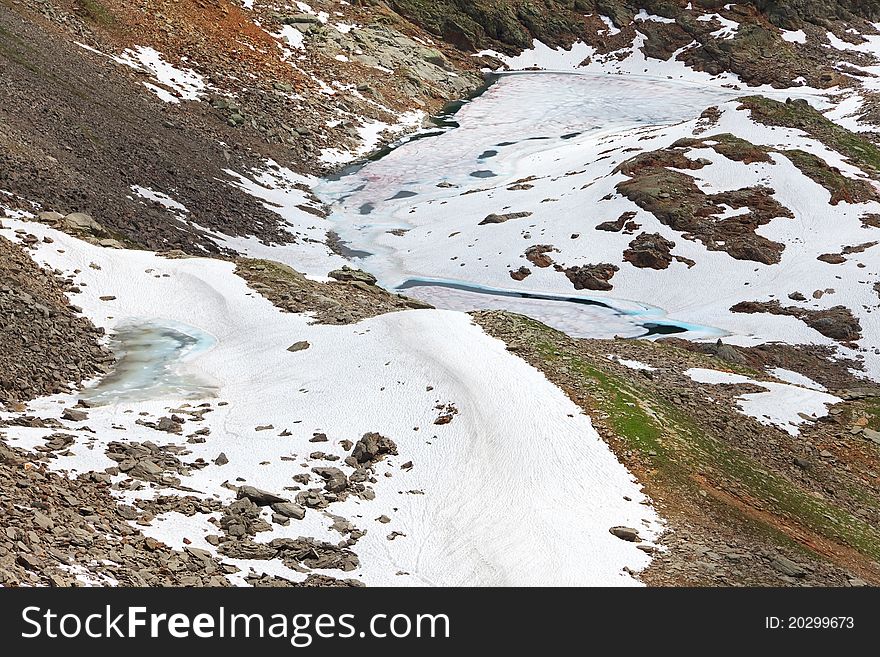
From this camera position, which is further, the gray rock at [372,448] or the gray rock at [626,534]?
the gray rock at [372,448]

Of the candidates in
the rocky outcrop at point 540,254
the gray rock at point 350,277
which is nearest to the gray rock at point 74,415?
the gray rock at point 350,277

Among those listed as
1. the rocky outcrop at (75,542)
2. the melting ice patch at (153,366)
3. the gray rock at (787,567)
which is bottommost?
the melting ice patch at (153,366)

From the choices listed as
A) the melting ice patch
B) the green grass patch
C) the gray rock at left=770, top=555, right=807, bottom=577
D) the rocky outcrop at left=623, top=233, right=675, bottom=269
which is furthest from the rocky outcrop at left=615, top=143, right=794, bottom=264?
the gray rock at left=770, top=555, right=807, bottom=577

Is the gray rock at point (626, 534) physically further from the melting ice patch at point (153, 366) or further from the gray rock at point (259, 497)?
the melting ice patch at point (153, 366)

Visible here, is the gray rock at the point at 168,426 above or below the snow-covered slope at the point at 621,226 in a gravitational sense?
above

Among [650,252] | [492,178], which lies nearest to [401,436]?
[650,252]

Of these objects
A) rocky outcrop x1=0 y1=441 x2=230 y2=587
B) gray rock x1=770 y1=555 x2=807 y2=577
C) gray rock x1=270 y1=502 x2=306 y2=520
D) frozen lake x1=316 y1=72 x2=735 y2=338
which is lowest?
frozen lake x1=316 y1=72 x2=735 y2=338

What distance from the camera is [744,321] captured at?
35812mm

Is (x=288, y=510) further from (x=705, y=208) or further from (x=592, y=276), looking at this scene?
(x=705, y=208)

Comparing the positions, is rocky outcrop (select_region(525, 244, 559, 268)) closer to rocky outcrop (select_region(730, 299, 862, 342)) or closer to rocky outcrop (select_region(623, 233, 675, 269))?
rocky outcrop (select_region(623, 233, 675, 269))

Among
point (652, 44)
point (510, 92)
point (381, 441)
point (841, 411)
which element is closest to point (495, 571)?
point (381, 441)

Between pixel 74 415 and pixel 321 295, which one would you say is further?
pixel 321 295

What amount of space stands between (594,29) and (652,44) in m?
6.92

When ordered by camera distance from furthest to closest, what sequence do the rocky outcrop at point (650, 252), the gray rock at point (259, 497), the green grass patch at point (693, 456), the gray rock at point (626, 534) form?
the rocky outcrop at point (650, 252) → the green grass patch at point (693, 456) → the gray rock at point (259, 497) → the gray rock at point (626, 534)
